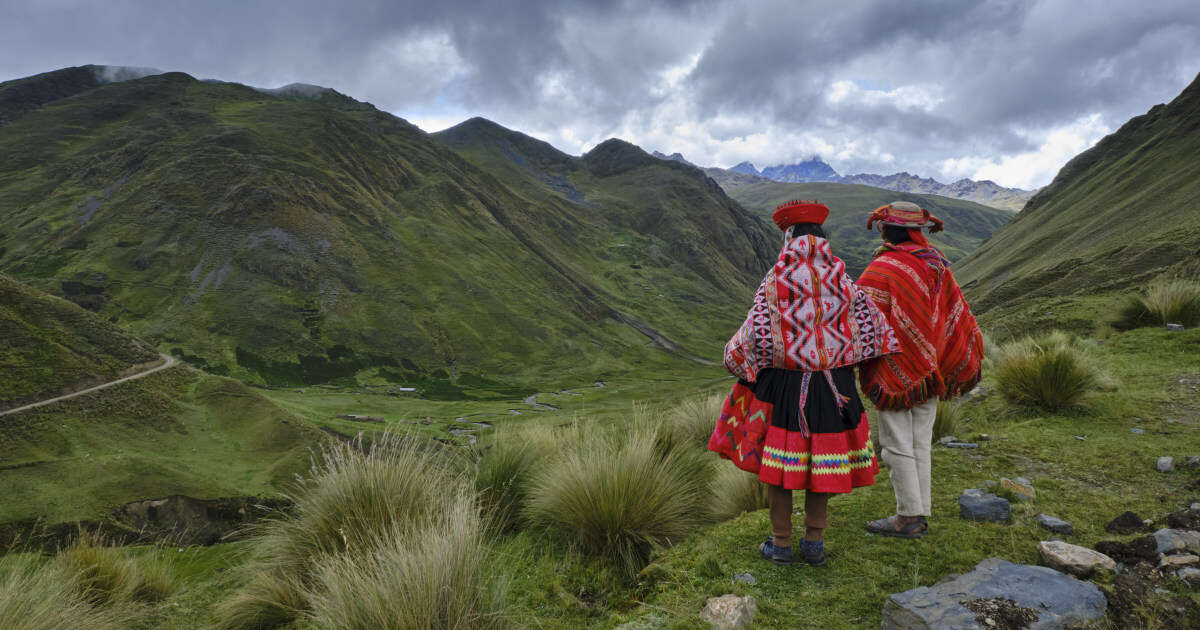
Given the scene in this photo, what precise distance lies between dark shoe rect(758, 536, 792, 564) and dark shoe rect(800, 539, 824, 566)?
120 millimetres

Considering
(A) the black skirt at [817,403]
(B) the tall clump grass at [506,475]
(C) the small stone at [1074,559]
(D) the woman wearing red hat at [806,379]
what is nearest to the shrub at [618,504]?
(B) the tall clump grass at [506,475]

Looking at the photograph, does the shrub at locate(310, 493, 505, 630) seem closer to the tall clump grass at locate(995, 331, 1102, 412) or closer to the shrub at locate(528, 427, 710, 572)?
the shrub at locate(528, 427, 710, 572)

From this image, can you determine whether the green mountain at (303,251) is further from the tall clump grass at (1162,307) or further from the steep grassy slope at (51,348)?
the tall clump grass at (1162,307)

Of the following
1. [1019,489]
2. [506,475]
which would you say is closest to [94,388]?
[506,475]

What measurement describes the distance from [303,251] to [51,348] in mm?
81923

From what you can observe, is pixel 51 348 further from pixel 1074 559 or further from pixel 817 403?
pixel 1074 559

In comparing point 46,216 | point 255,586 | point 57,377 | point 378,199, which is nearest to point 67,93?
point 46,216

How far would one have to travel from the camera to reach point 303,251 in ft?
281

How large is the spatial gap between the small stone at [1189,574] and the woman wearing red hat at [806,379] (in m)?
1.57

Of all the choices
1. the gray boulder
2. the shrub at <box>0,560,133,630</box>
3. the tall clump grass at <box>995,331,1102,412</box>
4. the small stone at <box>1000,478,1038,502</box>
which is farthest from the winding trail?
the tall clump grass at <box>995,331,1102,412</box>

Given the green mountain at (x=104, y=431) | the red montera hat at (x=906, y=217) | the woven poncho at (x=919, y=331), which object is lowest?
the green mountain at (x=104, y=431)

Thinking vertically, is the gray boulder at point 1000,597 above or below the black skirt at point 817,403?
below

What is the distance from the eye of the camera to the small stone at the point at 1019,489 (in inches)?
182

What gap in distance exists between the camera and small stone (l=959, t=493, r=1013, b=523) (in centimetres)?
430
